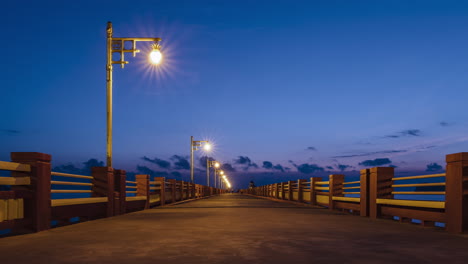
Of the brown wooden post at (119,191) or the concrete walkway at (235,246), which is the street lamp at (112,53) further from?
the concrete walkway at (235,246)

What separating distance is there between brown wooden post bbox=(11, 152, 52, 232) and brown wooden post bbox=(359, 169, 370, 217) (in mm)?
8603

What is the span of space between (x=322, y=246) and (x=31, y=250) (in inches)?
160

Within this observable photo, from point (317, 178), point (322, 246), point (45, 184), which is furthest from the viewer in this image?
point (317, 178)

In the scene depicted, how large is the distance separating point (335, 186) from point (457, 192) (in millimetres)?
8893

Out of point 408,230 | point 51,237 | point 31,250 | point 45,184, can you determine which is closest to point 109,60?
point 45,184

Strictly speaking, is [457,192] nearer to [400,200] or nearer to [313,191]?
[400,200]

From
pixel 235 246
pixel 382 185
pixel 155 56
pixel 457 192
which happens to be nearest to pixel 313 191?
pixel 382 185

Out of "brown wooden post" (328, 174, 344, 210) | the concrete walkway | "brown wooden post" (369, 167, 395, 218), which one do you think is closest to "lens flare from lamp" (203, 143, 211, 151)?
"brown wooden post" (328, 174, 344, 210)

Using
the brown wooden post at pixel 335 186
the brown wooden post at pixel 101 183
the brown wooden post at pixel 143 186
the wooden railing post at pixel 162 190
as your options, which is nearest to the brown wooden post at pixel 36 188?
the brown wooden post at pixel 101 183

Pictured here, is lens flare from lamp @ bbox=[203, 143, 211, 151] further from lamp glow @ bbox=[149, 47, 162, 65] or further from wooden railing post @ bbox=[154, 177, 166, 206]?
lamp glow @ bbox=[149, 47, 162, 65]

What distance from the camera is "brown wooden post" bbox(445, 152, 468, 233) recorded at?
26.2 ft

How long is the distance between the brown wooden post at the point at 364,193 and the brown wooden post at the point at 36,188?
860 cm

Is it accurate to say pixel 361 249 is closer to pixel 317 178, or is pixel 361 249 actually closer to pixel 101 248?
pixel 101 248

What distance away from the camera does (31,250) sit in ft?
19.6
